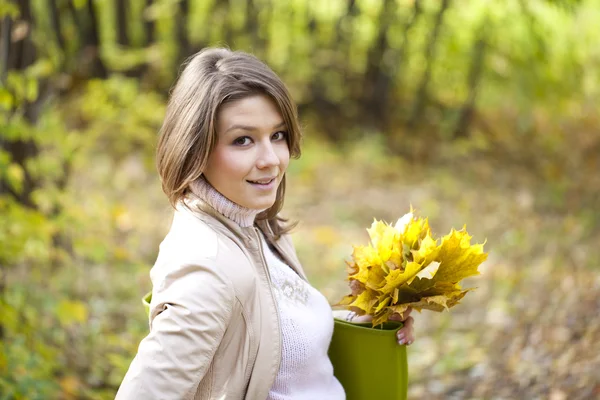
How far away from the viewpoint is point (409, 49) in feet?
28.9

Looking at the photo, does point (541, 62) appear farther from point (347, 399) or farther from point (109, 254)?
point (347, 399)

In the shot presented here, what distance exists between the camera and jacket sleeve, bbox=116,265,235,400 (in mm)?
1528

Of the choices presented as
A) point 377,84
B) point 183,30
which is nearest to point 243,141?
point 183,30

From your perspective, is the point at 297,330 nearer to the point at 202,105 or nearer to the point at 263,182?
the point at 263,182

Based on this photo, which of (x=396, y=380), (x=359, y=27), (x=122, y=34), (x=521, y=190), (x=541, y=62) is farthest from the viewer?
(x=359, y=27)

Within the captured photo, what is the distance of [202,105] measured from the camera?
68.9 inches

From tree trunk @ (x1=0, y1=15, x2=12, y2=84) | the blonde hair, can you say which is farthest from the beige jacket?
tree trunk @ (x1=0, y1=15, x2=12, y2=84)

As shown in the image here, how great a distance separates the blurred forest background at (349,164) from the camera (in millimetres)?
3957

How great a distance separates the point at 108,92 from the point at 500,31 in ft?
16.7

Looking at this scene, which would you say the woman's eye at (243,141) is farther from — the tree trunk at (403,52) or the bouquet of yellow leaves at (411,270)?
the tree trunk at (403,52)

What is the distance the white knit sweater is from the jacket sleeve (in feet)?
0.80

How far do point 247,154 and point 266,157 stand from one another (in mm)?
52

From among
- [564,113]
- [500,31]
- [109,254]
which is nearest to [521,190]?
[564,113]

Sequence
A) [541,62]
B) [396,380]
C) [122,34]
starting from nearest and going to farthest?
1. [396,380]
2. [541,62]
3. [122,34]
